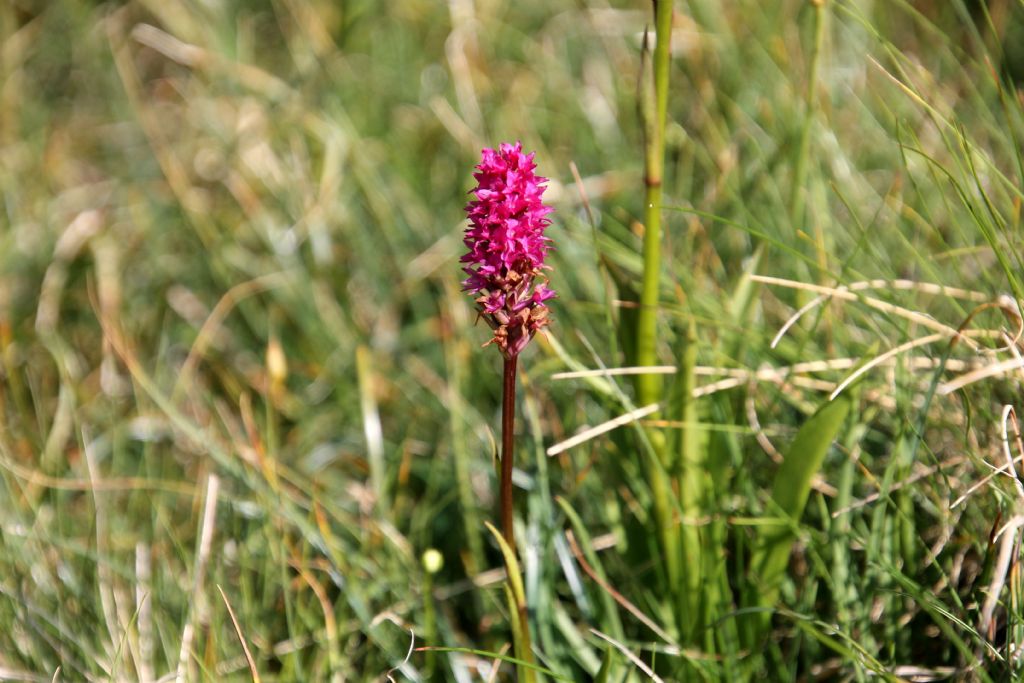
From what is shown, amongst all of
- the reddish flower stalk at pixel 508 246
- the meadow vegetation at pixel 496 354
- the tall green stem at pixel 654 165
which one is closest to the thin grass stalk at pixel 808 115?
the meadow vegetation at pixel 496 354

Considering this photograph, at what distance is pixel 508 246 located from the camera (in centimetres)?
107

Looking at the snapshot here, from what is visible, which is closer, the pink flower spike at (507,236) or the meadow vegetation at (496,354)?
the pink flower spike at (507,236)

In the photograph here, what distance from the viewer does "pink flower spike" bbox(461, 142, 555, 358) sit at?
1072mm

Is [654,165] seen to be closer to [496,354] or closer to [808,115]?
[808,115]

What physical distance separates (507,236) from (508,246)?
1cm

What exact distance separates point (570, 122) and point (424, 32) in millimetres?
729

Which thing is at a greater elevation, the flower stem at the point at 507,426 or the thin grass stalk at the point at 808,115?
the thin grass stalk at the point at 808,115

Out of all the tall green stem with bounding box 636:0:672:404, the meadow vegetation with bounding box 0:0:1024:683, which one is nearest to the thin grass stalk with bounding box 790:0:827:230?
the meadow vegetation with bounding box 0:0:1024:683

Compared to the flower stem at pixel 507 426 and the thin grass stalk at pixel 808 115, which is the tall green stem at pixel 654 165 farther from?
the thin grass stalk at pixel 808 115

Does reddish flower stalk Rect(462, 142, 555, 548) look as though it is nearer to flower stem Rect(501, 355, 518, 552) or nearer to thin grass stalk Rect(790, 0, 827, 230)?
flower stem Rect(501, 355, 518, 552)

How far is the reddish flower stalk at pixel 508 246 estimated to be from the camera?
1.07 m

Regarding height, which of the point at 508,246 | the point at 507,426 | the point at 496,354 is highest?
the point at 508,246

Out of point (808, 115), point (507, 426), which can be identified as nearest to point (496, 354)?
point (808, 115)

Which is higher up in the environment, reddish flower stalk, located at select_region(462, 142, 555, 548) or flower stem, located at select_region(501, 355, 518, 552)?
reddish flower stalk, located at select_region(462, 142, 555, 548)
